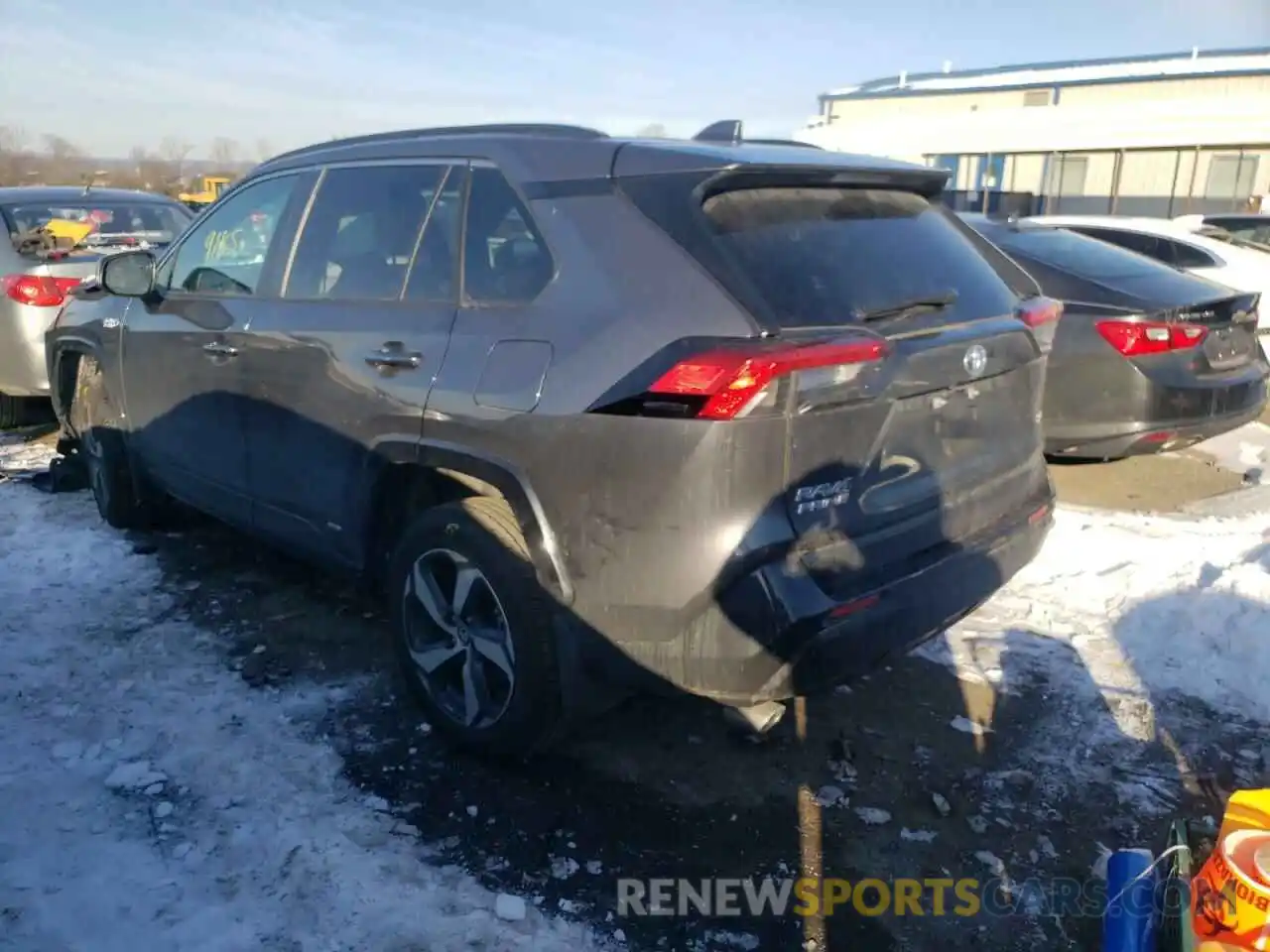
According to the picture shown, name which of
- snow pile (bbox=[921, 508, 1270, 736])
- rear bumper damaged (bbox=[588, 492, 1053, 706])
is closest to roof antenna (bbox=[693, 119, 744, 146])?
rear bumper damaged (bbox=[588, 492, 1053, 706])

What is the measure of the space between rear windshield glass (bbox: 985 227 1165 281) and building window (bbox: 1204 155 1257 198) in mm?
30962

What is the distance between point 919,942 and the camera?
2.51 m

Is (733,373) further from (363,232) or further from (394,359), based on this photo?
(363,232)

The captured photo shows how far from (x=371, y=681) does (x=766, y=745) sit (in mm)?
1511

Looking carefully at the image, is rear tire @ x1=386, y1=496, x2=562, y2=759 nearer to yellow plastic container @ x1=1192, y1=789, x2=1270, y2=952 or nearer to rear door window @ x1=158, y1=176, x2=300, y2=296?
rear door window @ x1=158, y1=176, x2=300, y2=296

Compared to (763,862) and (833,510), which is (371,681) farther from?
(833,510)

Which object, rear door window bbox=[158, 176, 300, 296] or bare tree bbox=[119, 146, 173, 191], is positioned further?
bare tree bbox=[119, 146, 173, 191]

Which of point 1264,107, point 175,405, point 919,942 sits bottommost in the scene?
point 919,942

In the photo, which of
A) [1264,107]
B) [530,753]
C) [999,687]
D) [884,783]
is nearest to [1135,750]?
[999,687]

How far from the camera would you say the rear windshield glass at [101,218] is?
688cm

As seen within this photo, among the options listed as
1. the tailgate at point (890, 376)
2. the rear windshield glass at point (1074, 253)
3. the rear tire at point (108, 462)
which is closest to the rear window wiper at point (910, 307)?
the tailgate at point (890, 376)

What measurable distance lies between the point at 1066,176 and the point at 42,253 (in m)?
37.2

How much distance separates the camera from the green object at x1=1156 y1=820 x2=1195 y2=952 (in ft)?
6.39

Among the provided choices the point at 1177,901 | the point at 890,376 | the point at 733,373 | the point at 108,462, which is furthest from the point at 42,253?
the point at 1177,901
